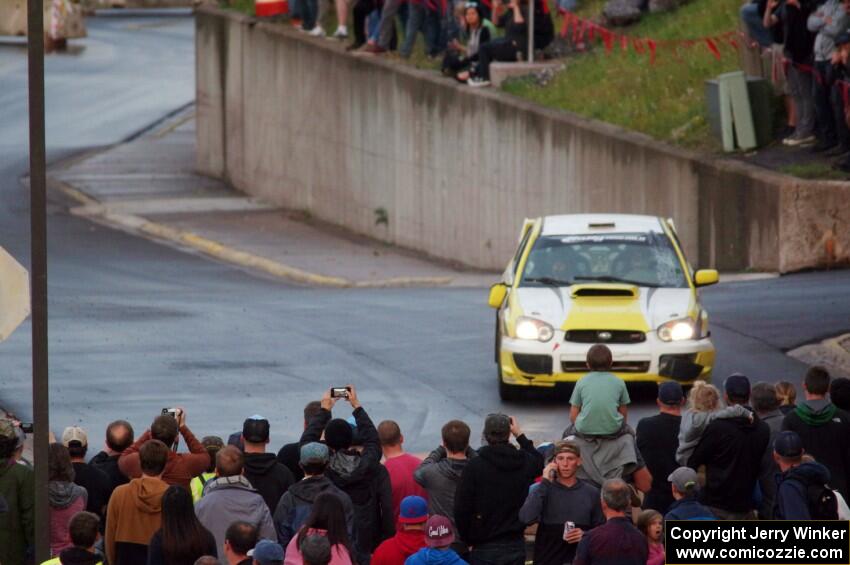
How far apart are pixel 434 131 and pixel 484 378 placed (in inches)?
524

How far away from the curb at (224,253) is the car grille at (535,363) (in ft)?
33.5

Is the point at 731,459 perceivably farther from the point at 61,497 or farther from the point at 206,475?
the point at 61,497

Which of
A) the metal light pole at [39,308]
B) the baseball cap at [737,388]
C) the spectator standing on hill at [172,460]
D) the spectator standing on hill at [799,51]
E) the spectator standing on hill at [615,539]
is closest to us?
the spectator standing on hill at [615,539]

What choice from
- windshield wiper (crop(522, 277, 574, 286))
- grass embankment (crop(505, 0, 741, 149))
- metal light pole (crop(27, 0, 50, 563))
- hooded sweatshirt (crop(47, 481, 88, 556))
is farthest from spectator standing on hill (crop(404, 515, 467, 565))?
grass embankment (crop(505, 0, 741, 149))

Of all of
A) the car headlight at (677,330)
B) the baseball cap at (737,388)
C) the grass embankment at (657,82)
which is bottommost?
the car headlight at (677,330)

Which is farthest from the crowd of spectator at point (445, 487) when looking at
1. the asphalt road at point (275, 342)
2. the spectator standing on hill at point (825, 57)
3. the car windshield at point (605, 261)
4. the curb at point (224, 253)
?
the curb at point (224, 253)

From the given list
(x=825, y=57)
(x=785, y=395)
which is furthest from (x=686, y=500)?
(x=825, y=57)

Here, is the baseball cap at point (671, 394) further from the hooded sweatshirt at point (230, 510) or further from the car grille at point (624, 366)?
the car grille at point (624, 366)

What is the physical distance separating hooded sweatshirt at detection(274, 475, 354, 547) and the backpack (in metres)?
2.59

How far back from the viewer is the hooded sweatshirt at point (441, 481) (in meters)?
10.6

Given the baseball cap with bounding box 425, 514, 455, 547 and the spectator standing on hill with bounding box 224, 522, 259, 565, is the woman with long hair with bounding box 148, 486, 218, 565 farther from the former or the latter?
the baseball cap with bounding box 425, 514, 455, 547

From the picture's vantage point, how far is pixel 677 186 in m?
25.7

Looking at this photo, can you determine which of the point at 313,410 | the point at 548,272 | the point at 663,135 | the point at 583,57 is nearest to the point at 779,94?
the point at 663,135

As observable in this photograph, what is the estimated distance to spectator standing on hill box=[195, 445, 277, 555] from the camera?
9.84 m
